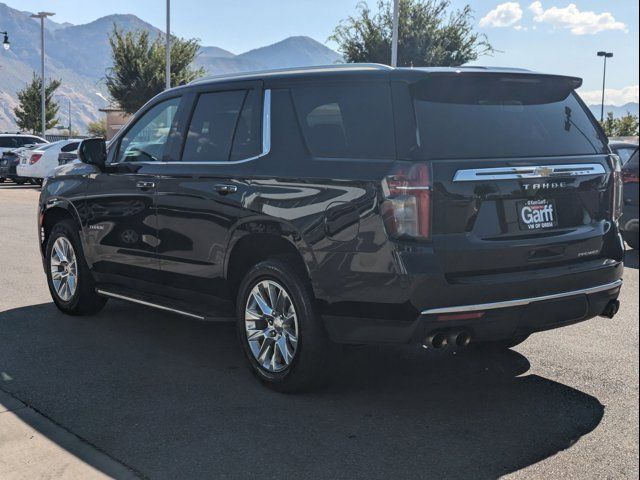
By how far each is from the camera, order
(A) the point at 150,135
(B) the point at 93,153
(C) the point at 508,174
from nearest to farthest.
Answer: (C) the point at 508,174 → (A) the point at 150,135 → (B) the point at 93,153

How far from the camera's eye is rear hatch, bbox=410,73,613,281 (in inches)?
154

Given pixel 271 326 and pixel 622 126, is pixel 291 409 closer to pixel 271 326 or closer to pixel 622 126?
pixel 271 326

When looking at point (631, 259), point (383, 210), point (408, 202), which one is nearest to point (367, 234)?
point (383, 210)

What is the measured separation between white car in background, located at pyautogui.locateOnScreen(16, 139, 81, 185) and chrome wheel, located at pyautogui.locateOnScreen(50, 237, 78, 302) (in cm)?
1663

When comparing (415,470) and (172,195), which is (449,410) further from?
(172,195)

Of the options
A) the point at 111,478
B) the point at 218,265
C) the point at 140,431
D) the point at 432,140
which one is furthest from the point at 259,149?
the point at 111,478

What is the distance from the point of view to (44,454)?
3.69 meters

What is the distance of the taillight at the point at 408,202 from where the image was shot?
12.6ft

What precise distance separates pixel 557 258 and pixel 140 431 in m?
2.46

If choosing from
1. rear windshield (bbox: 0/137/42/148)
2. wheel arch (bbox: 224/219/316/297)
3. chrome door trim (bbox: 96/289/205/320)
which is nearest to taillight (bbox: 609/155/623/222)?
wheel arch (bbox: 224/219/316/297)

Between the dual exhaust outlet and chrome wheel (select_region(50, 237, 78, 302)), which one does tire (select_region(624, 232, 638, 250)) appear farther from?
chrome wheel (select_region(50, 237, 78, 302))

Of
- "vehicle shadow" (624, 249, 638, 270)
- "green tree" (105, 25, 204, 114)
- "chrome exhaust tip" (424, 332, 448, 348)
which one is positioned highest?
"green tree" (105, 25, 204, 114)

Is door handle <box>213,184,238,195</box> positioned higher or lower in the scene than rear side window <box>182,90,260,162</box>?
lower

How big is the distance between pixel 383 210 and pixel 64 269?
371cm
